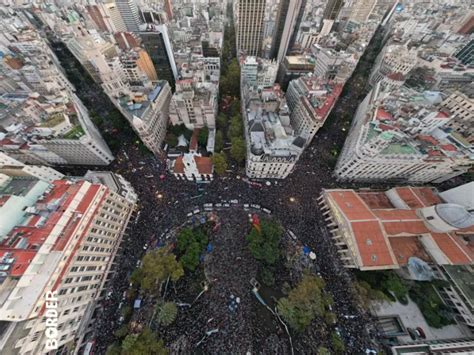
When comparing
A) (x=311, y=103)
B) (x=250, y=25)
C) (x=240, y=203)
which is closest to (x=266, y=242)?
(x=240, y=203)

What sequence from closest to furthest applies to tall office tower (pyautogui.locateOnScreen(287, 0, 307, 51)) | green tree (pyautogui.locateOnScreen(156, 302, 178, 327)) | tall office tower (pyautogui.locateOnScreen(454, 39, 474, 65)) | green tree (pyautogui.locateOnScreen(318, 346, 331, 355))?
1. green tree (pyautogui.locateOnScreen(318, 346, 331, 355))
2. green tree (pyautogui.locateOnScreen(156, 302, 178, 327))
3. tall office tower (pyautogui.locateOnScreen(287, 0, 307, 51))
4. tall office tower (pyautogui.locateOnScreen(454, 39, 474, 65))

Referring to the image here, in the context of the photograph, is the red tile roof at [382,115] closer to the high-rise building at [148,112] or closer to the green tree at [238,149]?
the green tree at [238,149]

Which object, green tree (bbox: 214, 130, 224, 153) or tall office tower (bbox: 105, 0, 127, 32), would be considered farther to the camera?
tall office tower (bbox: 105, 0, 127, 32)

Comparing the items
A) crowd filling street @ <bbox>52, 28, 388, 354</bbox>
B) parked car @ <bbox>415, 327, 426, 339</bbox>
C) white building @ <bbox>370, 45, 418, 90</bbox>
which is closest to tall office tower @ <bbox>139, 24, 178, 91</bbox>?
crowd filling street @ <bbox>52, 28, 388, 354</bbox>

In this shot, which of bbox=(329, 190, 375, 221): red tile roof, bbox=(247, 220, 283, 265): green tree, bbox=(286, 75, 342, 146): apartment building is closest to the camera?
bbox=(247, 220, 283, 265): green tree

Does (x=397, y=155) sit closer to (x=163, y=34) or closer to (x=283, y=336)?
(x=283, y=336)

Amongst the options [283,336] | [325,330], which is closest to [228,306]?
[283,336]

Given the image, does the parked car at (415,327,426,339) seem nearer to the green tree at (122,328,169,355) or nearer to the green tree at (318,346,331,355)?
the green tree at (318,346,331,355)

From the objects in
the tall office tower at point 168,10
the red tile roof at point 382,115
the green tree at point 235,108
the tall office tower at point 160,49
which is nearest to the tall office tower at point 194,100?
the green tree at point 235,108
